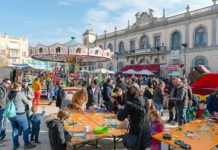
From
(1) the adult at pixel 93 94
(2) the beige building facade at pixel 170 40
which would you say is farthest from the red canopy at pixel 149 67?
(1) the adult at pixel 93 94

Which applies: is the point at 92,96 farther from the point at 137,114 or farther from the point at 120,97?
the point at 137,114

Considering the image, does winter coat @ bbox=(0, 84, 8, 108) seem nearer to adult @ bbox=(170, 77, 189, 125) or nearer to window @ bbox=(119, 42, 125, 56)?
adult @ bbox=(170, 77, 189, 125)

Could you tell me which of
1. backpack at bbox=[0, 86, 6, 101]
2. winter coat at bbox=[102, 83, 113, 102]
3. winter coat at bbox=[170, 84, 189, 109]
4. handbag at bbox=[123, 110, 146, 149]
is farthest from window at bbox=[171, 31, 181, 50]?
handbag at bbox=[123, 110, 146, 149]

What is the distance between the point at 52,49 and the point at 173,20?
22.8 metres

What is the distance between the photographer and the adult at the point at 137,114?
3.33m

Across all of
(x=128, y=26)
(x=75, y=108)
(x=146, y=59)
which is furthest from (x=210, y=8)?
(x=75, y=108)

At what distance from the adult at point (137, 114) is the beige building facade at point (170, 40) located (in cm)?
2341

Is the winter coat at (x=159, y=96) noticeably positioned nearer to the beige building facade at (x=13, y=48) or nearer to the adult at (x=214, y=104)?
the adult at (x=214, y=104)

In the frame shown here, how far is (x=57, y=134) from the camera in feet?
11.5

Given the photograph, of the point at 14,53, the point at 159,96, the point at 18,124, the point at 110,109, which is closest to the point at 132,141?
the point at 18,124

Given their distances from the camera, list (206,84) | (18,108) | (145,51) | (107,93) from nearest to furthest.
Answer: (18,108), (107,93), (206,84), (145,51)

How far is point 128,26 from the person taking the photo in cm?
3750

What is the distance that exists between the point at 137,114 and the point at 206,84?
20.0 ft

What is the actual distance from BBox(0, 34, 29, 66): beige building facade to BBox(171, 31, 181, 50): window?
39877 mm
